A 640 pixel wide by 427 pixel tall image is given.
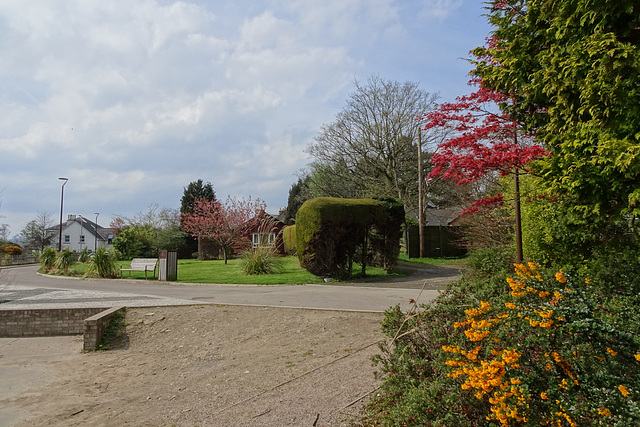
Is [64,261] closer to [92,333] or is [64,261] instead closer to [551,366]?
[92,333]

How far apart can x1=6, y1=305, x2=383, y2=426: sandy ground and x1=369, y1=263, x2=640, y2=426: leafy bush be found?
1052 mm

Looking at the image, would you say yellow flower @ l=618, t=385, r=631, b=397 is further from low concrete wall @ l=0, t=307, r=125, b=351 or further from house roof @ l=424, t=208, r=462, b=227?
house roof @ l=424, t=208, r=462, b=227

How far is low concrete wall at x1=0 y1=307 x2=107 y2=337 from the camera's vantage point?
9117 mm

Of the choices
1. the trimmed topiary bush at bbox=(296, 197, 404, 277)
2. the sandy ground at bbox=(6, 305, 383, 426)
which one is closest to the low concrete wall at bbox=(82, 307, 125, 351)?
the sandy ground at bbox=(6, 305, 383, 426)

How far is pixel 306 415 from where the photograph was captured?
423 cm

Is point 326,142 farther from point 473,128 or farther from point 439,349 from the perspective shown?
point 439,349

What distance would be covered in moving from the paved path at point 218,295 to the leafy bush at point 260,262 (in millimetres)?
2917

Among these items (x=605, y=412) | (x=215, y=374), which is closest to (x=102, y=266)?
(x=215, y=374)

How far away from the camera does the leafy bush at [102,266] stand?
1739 centimetres

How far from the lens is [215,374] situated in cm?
587

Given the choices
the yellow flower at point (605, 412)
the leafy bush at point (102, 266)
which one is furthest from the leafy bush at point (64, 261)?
the yellow flower at point (605, 412)

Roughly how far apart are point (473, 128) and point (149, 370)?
7.04 metres

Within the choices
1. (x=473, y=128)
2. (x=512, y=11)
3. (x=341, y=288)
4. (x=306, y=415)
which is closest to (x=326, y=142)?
(x=341, y=288)

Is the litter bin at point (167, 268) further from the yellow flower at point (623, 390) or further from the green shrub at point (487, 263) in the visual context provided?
the yellow flower at point (623, 390)
